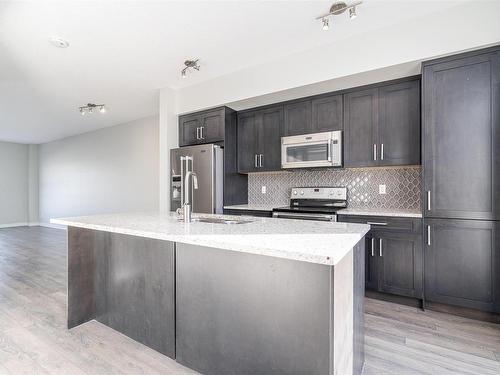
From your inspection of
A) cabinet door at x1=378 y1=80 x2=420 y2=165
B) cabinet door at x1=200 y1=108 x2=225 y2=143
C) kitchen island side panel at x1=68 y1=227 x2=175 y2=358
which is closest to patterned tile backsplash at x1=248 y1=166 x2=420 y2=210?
cabinet door at x1=378 y1=80 x2=420 y2=165

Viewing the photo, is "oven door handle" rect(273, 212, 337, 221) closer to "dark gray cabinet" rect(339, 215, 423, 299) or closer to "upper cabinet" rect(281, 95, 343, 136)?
"dark gray cabinet" rect(339, 215, 423, 299)

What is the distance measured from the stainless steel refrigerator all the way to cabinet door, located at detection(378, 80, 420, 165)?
6.72ft

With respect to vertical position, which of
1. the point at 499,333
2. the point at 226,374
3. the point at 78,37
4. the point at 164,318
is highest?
the point at 78,37

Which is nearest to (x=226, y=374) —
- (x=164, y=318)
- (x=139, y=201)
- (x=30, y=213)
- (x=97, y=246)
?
(x=164, y=318)

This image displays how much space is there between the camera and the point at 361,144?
3.04 meters

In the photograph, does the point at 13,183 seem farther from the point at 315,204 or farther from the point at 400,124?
the point at 400,124

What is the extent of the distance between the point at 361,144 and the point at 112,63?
313 cm

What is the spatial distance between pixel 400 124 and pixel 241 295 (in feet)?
8.33

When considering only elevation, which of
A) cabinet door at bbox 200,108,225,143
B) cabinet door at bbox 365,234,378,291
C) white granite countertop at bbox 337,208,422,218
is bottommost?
cabinet door at bbox 365,234,378,291

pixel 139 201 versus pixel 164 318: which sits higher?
pixel 139 201

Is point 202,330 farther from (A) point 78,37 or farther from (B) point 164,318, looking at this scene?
(A) point 78,37

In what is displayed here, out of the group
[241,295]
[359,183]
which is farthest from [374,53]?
[241,295]

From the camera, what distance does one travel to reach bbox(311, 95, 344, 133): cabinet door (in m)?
3.15

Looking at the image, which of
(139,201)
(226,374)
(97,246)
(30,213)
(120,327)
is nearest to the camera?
(226,374)
